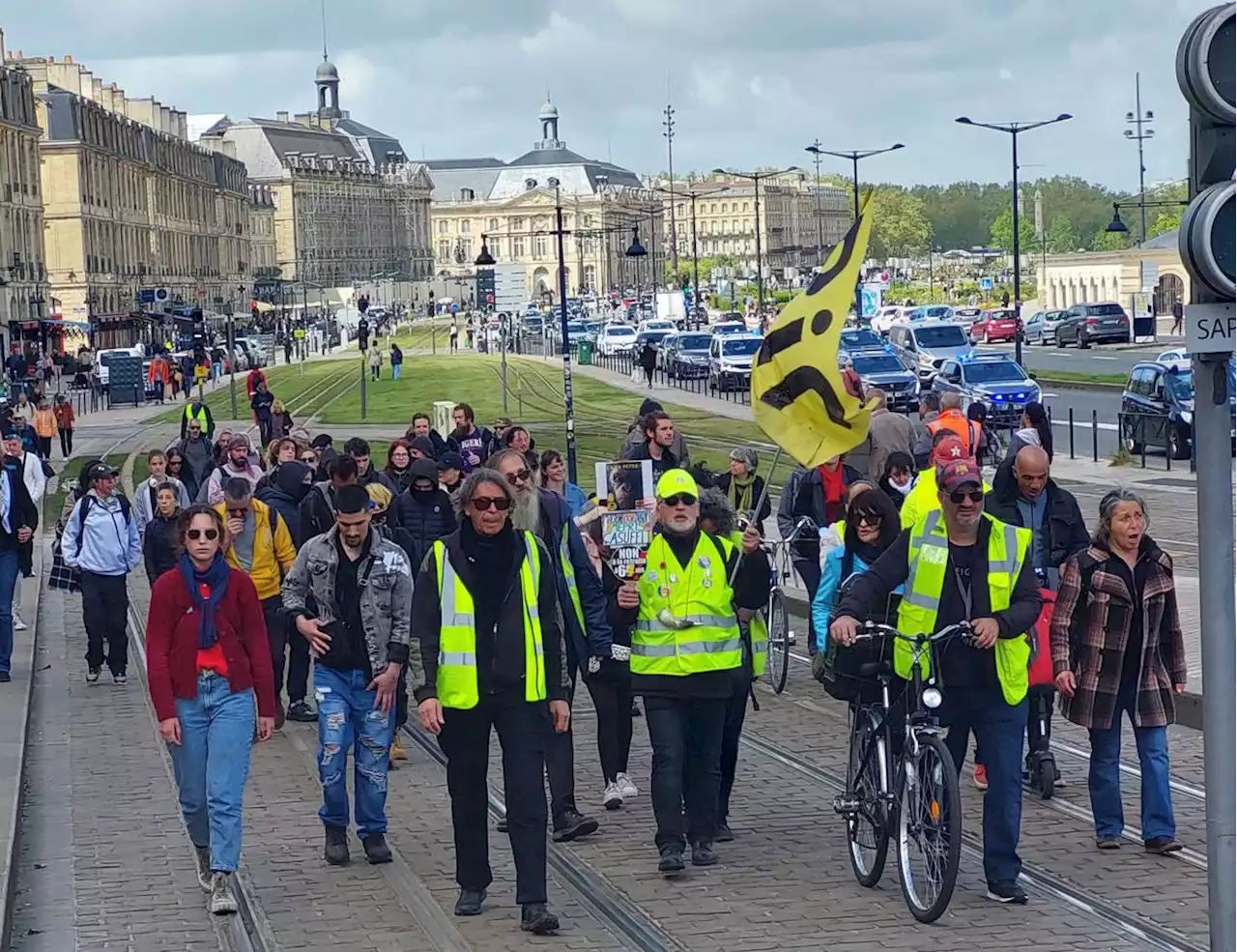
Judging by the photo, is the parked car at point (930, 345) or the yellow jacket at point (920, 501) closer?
the yellow jacket at point (920, 501)

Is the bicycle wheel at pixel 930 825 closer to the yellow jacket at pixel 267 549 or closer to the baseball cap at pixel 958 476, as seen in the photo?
the baseball cap at pixel 958 476

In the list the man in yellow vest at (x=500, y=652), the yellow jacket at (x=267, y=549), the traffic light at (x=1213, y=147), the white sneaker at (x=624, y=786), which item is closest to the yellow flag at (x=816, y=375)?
the white sneaker at (x=624, y=786)

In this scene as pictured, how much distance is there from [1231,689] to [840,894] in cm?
326

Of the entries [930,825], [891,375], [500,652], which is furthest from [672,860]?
[891,375]

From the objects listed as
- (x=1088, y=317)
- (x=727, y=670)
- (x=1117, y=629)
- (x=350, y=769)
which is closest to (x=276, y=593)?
(x=350, y=769)

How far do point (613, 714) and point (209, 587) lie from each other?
2.59 meters

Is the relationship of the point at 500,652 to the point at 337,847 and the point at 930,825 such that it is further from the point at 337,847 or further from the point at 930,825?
the point at 337,847

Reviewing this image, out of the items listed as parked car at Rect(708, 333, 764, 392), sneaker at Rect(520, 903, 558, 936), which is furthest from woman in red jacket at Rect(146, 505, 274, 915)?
parked car at Rect(708, 333, 764, 392)

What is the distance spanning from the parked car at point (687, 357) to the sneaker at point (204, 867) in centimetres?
5905

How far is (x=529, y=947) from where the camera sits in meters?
8.77

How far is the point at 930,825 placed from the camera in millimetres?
8797

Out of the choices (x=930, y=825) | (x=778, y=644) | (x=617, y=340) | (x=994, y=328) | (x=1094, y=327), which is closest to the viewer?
(x=930, y=825)

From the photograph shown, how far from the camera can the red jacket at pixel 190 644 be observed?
934 centimetres

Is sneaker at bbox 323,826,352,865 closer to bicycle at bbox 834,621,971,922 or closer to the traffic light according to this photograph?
bicycle at bbox 834,621,971,922
